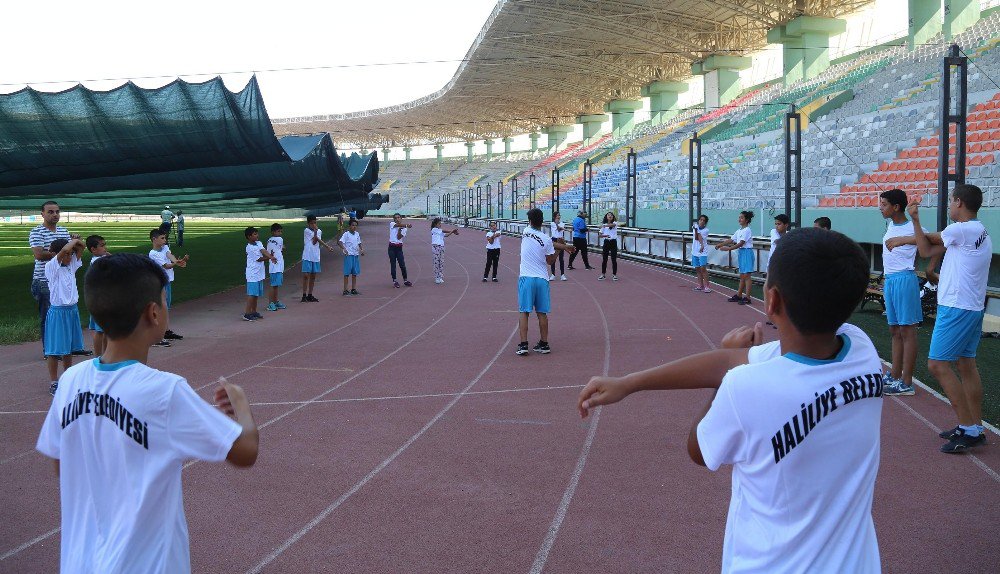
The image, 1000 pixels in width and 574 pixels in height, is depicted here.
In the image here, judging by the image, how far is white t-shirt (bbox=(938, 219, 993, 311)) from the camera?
19.9 ft

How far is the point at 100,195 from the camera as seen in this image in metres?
28.4

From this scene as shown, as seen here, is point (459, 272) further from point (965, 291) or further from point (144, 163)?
point (965, 291)

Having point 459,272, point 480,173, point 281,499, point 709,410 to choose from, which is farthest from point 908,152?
point 480,173

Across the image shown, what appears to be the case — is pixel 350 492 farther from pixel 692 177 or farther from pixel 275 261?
pixel 692 177

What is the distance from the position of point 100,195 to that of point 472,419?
25.0 metres

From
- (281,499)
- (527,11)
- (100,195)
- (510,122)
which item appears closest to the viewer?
(281,499)

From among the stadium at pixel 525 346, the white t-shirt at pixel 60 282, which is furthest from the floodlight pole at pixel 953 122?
the white t-shirt at pixel 60 282

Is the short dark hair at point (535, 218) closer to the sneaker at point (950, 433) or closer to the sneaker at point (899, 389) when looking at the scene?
the sneaker at point (899, 389)

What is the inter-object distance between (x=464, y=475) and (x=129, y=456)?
3808mm

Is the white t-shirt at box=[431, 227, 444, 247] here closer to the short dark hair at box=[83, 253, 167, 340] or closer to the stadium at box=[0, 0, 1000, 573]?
the stadium at box=[0, 0, 1000, 573]

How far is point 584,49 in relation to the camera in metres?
55.9

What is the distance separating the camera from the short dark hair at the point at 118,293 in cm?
239

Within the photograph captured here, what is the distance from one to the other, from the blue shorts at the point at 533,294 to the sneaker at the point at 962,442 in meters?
5.44

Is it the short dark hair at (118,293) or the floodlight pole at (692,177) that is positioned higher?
the floodlight pole at (692,177)
